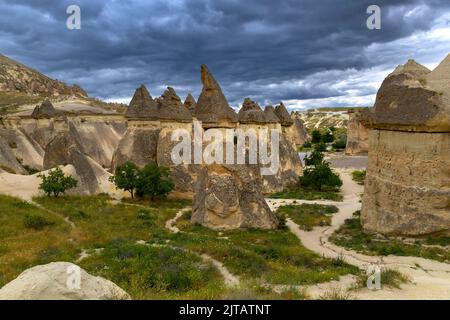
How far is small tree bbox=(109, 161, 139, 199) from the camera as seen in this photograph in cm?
1838

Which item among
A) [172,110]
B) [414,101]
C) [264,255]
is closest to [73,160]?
[172,110]

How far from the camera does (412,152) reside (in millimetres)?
12320

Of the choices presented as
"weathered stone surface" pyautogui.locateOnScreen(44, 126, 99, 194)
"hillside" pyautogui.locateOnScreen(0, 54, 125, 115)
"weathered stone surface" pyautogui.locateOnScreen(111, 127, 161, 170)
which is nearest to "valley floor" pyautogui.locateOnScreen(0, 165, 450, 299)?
"weathered stone surface" pyautogui.locateOnScreen(44, 126, 99, 194)

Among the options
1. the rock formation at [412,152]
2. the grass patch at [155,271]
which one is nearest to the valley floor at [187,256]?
the grass patch at [155,271]

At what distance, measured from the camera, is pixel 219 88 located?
64.6ft

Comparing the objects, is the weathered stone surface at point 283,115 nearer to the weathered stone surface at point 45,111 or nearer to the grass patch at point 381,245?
the grass patch at point 381,245

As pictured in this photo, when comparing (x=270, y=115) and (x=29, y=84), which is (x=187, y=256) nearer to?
(x=270, y=115)

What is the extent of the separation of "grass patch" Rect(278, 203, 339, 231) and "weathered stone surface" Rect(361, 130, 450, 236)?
2.38 metres

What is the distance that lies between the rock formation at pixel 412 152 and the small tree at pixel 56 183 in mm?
11897

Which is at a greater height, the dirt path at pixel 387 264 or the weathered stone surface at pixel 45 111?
the weathered stone surface at pixel 45 111

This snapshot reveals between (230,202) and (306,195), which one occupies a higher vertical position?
(230,202)

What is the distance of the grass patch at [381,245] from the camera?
10984 mm

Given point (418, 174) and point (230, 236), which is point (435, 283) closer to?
point (418, 174)

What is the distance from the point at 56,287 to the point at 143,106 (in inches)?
676
